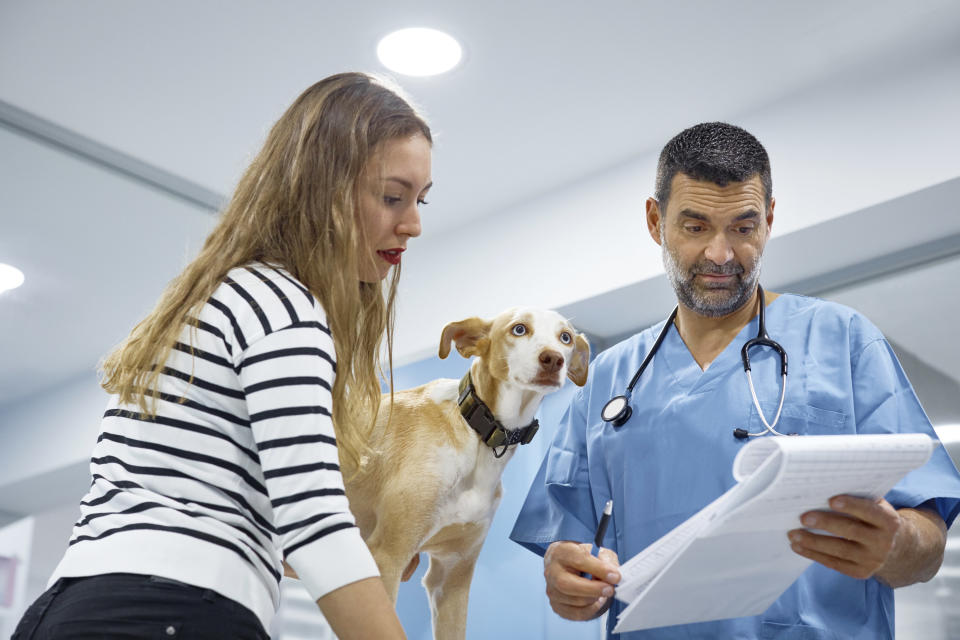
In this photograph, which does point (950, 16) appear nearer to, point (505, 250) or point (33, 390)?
point (505, 250)

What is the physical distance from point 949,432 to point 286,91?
1809mm

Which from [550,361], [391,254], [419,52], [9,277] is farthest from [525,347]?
[9,277]

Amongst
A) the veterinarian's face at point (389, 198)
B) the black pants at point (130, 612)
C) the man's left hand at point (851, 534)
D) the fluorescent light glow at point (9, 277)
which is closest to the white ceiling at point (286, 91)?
the fluorescent light glow at point (9, 277)

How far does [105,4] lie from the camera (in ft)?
6.61

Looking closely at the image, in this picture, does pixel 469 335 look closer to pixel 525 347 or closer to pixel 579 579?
pixel 525 347

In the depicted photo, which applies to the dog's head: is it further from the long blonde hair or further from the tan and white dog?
the long blonde hair

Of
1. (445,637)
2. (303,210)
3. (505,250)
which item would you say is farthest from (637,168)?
(303,210)

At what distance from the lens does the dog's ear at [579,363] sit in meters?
1.56

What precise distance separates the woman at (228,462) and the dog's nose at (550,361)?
50 centimetres

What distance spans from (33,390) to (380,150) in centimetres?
171

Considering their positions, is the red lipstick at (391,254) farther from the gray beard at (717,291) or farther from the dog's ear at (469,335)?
the gray beard at (717,291)

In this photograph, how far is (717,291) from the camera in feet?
4.77

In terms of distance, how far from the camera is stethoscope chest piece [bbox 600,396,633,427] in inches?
56.2

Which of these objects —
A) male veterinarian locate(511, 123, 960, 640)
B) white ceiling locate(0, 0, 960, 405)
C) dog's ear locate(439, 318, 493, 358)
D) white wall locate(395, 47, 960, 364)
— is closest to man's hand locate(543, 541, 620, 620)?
male veterinarian locate(511, 123, 960, 640)
